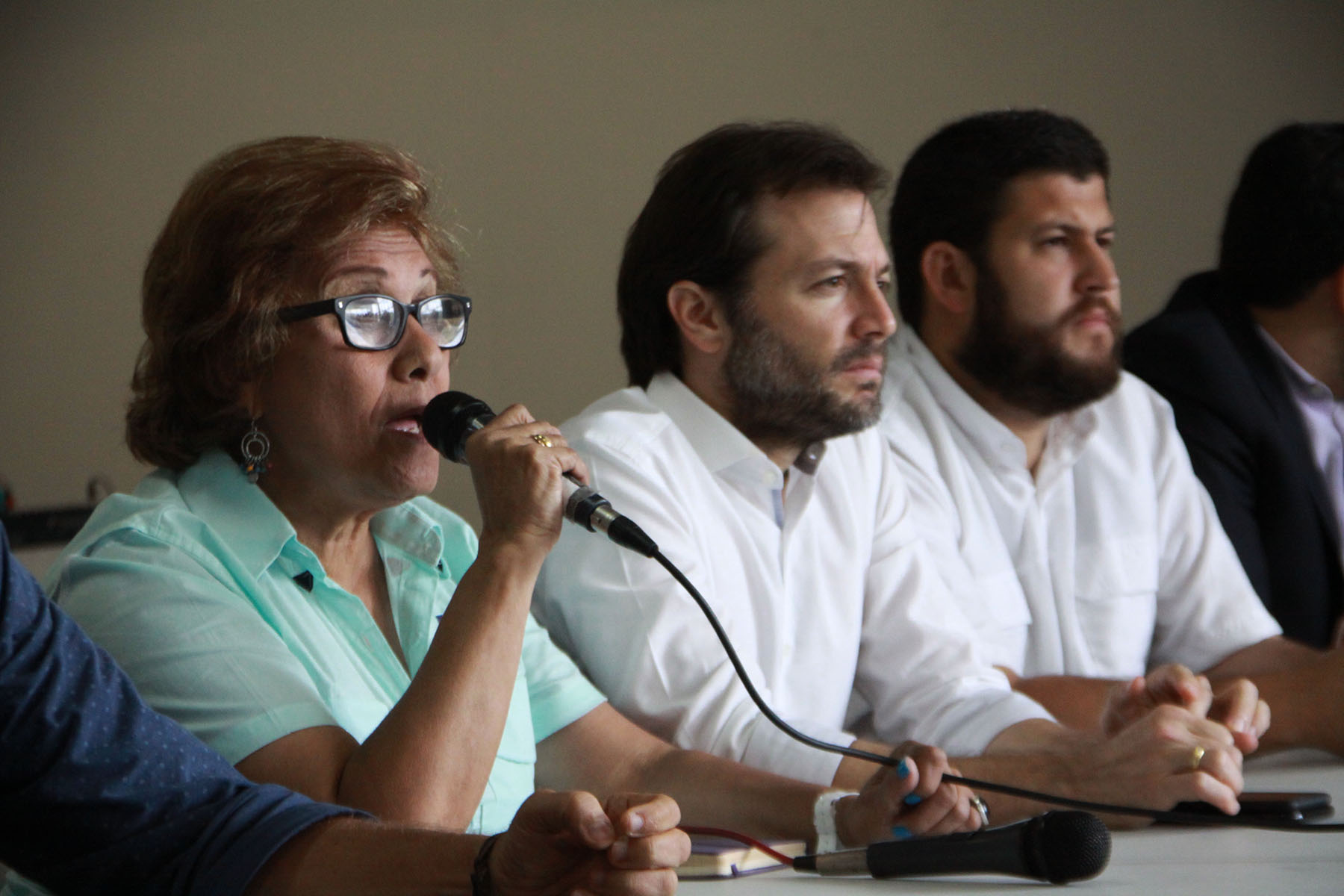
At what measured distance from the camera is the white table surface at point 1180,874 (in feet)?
3.50

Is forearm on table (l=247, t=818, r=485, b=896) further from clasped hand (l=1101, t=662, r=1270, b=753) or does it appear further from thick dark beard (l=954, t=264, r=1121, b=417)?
thick dark beard (l=954, t=264, r=1121, b=417)

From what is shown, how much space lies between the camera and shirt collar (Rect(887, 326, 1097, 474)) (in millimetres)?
2377

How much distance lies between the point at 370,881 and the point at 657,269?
4.51ft

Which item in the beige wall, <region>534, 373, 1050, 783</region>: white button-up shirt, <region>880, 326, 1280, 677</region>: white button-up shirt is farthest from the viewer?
the beige wall

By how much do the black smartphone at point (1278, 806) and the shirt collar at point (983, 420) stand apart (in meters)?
1.04

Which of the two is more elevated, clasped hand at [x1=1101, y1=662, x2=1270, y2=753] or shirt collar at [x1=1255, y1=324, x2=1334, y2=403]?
shirt collar at [x1=1255, y1=324, x2=1334, y2=403]

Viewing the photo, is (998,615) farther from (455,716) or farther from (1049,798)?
(455,716)

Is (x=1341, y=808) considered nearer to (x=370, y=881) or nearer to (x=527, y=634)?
(x=527, y=634)

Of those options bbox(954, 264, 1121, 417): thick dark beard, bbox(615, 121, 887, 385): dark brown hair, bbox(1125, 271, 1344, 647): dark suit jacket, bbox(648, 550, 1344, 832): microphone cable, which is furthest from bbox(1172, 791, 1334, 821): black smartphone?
bbox(1125, 271, 1344, 647): dark suit jacket

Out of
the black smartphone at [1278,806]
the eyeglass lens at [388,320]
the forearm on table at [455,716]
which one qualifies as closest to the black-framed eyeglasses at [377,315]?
the eyeglass lens at [388,320]

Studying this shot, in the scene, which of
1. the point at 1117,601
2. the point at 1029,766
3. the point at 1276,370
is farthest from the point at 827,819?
the point at 1276,370

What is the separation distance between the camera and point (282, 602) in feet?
4.40

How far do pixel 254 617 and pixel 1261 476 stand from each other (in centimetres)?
203

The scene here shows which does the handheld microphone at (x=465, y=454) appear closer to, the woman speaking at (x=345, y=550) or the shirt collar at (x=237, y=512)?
the woman speaking at (x=345, y=550)
